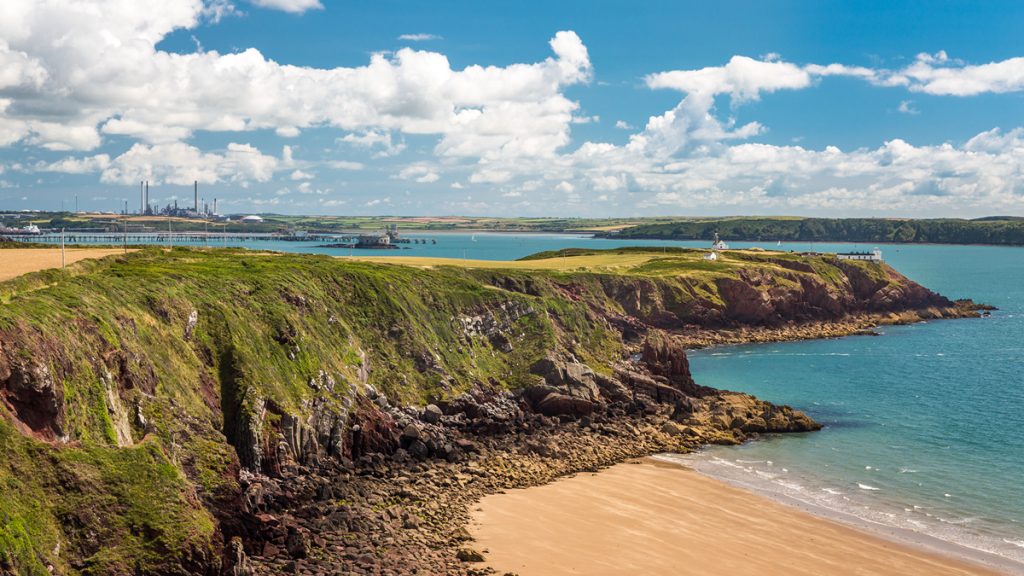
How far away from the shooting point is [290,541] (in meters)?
35.0

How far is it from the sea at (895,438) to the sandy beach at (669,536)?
3275 mm

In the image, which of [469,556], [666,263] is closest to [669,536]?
[469,556]

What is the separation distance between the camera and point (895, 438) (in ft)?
202

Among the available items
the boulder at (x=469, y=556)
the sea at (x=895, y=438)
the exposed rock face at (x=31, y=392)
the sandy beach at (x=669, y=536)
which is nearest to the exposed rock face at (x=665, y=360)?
the sea at (x=895, y=438)

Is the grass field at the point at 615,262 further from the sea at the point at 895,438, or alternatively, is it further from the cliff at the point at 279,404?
the cliff at the point at 279,404

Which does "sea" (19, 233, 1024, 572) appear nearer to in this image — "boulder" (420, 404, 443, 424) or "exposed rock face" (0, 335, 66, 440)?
"boulder" (420, 404, 443, 424)

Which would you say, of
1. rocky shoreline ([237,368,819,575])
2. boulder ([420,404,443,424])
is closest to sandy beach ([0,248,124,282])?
rocky shoreline ([237,368,819,575])

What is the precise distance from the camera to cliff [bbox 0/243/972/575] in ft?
97.0

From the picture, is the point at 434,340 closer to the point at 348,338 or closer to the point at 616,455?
the point at 348,338

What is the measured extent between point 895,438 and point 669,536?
28.8 metres

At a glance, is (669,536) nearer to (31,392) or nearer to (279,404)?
(279,404)

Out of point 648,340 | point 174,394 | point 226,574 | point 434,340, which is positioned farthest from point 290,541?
point 648,340

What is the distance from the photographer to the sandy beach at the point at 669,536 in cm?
3816

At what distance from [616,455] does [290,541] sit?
26.6m
